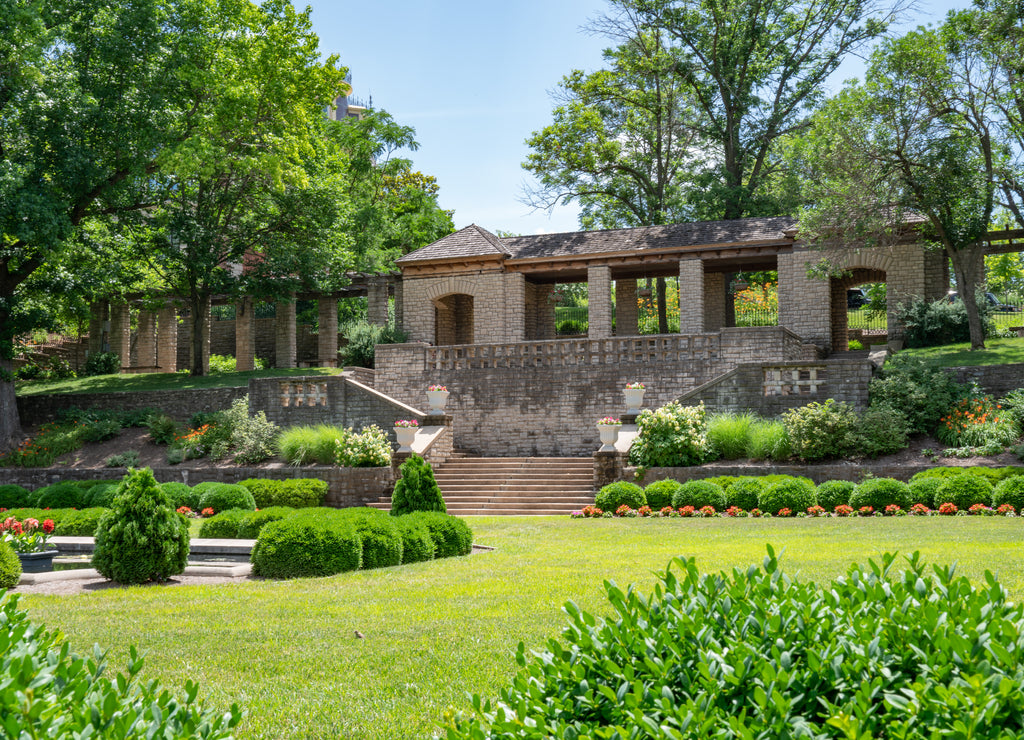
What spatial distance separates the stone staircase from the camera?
62.5ft

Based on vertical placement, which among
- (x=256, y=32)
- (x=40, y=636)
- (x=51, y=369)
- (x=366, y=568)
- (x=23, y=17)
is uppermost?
(x=256, y=32)

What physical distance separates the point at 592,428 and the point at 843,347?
38.4 feet

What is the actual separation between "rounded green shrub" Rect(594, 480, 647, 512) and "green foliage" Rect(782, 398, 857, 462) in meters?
3.87

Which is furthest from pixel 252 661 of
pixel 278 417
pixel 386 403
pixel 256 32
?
pixel 256 32

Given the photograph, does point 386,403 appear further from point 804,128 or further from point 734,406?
point 804,128

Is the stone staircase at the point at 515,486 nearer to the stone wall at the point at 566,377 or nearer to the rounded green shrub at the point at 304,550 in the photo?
the stone wall at the point at 566,377

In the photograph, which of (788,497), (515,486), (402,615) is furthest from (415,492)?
(515,486)

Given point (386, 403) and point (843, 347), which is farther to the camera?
point (843, 347)

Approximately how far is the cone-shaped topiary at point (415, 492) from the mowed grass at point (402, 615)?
1.15m

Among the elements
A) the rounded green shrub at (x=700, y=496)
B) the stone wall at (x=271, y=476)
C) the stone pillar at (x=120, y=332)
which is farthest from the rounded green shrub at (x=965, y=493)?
the stone pillar at (x=120, y=332)

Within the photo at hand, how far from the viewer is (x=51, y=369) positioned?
123ft

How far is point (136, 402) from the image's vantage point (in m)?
29.8

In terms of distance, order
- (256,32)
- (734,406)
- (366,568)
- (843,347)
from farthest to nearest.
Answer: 1. (843,347)
2. (256,32)
3. (734,406)
4. (366,568)

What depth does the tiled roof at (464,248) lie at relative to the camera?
1201 inches
